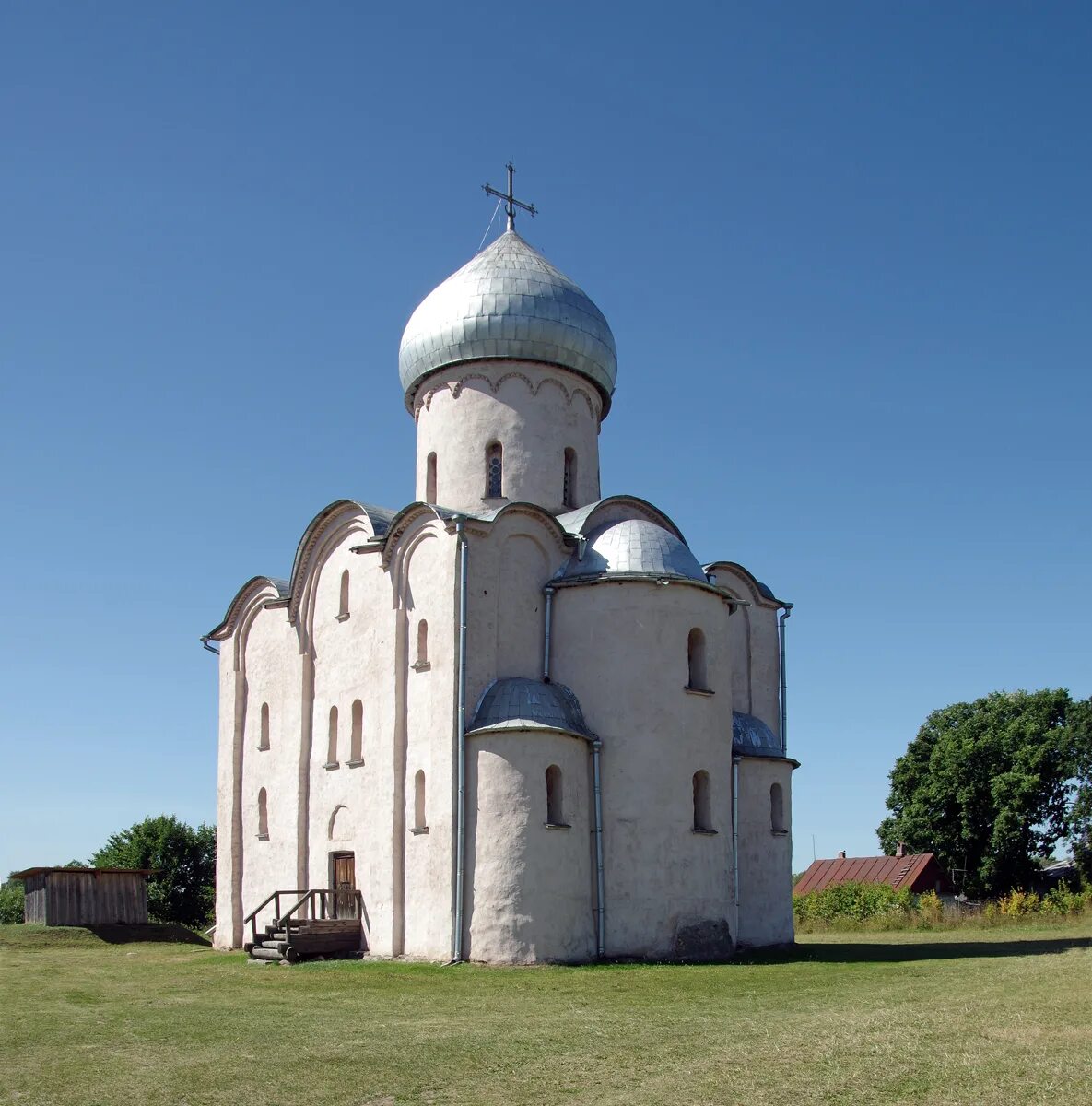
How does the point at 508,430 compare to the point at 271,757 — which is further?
the point at 271,757

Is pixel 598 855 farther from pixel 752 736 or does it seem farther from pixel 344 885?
pixel 344 885

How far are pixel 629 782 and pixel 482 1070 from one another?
10.5 meters

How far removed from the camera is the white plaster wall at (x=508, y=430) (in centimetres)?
2447

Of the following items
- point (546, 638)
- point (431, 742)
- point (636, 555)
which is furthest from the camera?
point (546, 638)

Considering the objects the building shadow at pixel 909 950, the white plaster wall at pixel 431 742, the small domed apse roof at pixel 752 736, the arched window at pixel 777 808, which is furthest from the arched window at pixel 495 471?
the building shadow at pixel 909 950

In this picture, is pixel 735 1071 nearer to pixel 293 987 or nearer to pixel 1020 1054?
pixel 1020 1054

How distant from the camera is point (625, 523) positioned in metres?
22.0

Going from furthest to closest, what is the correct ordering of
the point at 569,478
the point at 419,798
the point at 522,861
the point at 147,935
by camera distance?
the point at 147,935
the point at 569,478
the point at 419,798
the point at 522,861

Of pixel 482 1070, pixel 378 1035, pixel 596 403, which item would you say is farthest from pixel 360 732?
pixel 482 1070

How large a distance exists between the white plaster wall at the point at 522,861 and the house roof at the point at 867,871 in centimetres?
2000

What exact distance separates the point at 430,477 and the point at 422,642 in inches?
189

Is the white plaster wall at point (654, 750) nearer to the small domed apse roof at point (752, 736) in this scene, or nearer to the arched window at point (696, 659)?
the arched window at point (696, 659)

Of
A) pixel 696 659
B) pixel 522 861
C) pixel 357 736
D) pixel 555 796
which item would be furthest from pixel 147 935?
pixel 696 659

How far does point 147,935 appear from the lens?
29.1m
